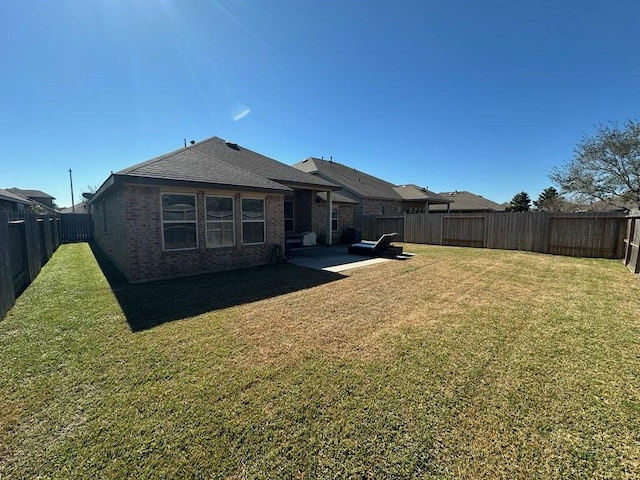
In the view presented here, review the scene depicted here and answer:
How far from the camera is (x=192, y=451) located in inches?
84.2

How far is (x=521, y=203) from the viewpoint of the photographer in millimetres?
43656

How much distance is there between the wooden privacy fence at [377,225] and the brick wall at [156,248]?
11.2m

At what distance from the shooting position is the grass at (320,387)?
2.08m

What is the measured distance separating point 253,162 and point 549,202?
46.1m

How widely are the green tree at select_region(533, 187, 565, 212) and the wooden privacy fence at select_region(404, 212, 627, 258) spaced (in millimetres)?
31277

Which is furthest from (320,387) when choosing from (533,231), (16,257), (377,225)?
(377,225)

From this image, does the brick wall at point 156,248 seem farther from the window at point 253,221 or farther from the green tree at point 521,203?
the green tree at point 521,203

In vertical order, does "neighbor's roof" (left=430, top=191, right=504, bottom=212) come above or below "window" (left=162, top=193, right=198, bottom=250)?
above

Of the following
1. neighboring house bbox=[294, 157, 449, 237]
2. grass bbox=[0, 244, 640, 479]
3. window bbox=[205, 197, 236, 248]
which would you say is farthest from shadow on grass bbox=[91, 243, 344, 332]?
neighboring house bbox=[294, 157, 449, 237]

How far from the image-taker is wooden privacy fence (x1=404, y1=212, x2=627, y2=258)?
11484mm

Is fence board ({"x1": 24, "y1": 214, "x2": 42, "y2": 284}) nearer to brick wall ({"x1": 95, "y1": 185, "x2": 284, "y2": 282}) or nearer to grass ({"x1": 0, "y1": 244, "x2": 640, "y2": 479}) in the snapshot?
brick wall ({"x1": 95, "y1": 185, "x2": 284, "y2": 282})

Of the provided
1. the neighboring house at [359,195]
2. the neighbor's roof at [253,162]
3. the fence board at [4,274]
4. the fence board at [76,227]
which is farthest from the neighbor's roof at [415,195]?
the fence board at [76,227]

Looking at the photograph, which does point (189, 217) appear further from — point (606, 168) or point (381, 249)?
point (606, 168)

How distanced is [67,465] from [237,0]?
36.8 ft
